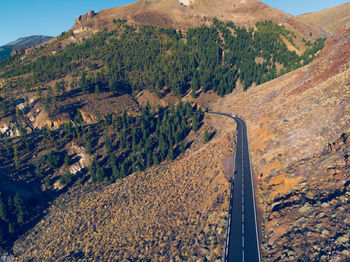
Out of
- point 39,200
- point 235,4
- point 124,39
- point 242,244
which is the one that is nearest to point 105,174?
point 39,200

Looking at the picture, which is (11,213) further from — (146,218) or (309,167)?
(309,167)

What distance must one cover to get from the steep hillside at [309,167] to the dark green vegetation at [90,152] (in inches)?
1169

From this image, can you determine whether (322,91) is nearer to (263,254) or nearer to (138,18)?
(263,254)

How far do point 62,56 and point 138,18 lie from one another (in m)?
68.9

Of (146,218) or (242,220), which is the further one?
(146,218)

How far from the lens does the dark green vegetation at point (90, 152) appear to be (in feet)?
167

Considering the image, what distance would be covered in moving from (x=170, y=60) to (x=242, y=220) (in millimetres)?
103648

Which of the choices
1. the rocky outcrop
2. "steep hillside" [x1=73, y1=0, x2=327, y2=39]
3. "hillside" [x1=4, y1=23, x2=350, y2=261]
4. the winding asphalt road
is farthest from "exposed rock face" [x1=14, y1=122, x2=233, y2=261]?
the rocky outcrop

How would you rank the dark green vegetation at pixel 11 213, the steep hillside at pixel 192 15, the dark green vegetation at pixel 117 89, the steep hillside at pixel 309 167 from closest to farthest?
the steep hillside at pixel 309 167, the dark green vegetation at pixel 11 213, the dark green vegetation at pixel 117 89, the steep hillside at pixel 192 15

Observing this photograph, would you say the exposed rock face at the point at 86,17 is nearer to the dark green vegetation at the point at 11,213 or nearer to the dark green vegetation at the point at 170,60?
the dark green vegetation at the point at 170,60

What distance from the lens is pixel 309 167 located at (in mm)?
29141

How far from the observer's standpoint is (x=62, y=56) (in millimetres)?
121750

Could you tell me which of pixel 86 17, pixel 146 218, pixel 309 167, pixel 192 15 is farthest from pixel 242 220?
pixel 86 17

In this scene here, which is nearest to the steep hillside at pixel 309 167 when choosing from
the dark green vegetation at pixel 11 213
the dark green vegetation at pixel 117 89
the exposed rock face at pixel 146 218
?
the exposed rock face at pixel 146 218
